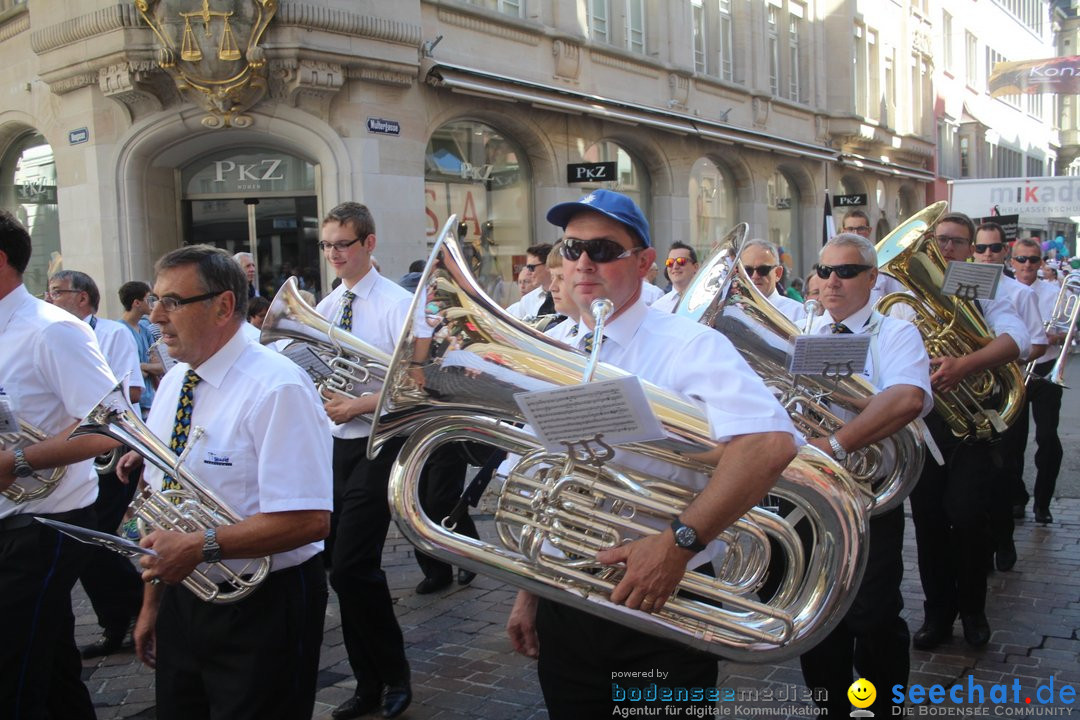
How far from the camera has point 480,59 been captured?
1508 centimetres

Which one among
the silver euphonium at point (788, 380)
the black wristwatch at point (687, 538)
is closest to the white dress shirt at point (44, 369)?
the black wristwatch at point (687, 538)

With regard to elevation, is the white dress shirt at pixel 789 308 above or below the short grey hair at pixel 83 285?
below

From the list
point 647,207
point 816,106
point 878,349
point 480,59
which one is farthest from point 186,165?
point 816,106

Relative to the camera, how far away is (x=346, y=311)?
187 inches

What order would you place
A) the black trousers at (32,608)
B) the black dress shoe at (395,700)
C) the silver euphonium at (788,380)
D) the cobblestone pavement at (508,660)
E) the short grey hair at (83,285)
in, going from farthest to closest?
the short grey hair at (83,285), the cobblestone pavement at (508,660), the black dress shoe at (395,700), the silver euphonium at (788,380), the black trousers at (32,608)

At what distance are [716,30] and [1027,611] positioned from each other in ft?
→ 60.4

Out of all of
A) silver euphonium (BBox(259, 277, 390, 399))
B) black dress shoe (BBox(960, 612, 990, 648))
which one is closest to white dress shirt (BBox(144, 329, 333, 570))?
silver euphonium (BBox(259, 277, 390, 399))

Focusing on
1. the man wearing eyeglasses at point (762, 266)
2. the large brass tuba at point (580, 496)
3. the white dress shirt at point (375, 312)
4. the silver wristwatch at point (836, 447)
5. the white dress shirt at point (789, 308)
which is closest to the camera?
the large brass tuba at point (580, 496)

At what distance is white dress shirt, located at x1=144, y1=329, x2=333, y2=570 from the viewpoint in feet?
8.57

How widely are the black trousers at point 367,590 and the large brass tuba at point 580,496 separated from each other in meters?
1.67

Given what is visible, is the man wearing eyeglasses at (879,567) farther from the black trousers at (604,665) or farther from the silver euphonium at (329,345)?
the silver euphonium at (329,345)

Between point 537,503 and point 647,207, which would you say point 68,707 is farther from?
point 647,207

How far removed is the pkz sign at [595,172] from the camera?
15387 millimetres

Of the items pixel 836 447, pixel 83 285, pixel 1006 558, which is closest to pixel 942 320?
pixel 836 447
